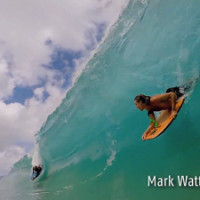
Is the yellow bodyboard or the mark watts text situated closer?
the mark watts text

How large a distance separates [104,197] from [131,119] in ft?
9.60

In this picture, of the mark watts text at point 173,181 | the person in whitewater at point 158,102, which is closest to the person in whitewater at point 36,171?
the mark watts text at point 173,181

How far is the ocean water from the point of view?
746cm

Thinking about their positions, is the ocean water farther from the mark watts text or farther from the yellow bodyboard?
the yellow bodyboard

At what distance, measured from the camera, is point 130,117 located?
911 cm

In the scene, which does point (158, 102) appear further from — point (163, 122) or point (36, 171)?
point (36, 171)

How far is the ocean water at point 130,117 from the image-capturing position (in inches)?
294

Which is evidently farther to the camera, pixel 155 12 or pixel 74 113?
pixel 74 113

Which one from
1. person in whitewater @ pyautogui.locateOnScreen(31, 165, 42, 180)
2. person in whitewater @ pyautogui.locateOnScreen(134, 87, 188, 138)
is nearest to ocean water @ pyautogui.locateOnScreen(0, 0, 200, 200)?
person in whitewater @ pyautogui.locateOnScreen(31, 165, 42, 180)

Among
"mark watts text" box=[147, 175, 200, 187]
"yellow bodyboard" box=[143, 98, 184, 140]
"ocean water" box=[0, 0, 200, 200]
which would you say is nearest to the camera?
"mark watts text" box=[147, 175, 200, 187]

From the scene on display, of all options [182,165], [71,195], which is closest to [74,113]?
[71,195]

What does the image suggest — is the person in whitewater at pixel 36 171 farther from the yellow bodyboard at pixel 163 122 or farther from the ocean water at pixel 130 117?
the yellow bodyboard at pixel 163 122

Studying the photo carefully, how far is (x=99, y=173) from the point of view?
29.0ft

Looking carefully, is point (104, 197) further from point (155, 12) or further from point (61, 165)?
point (155, 12)
